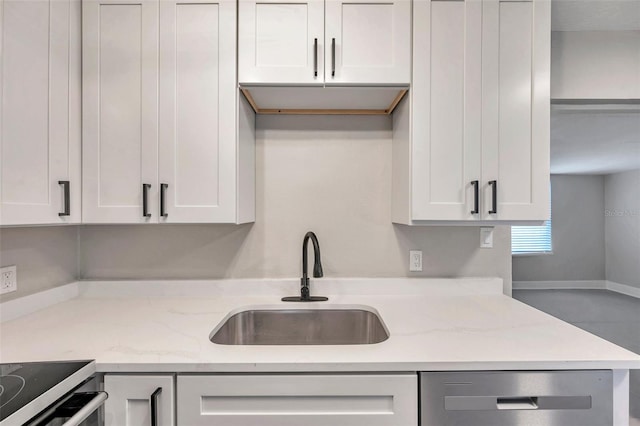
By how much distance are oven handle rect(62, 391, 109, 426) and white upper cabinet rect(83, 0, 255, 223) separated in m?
0.70

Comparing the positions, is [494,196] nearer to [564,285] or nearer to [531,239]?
[531,239]

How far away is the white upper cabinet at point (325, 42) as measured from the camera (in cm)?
142

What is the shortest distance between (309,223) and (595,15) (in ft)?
5.90

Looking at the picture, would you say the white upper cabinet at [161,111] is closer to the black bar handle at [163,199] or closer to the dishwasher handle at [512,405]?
the black bar handle at [163,199]

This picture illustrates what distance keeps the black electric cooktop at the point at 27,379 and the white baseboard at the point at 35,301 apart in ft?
1.88

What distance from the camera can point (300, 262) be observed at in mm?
1802

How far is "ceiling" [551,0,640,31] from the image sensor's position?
1.55 metres

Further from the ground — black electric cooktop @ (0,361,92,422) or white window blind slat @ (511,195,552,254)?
white window blind slat @ (511,195,552,254)

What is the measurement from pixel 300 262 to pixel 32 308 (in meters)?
1.25

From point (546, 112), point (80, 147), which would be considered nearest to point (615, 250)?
point (546, 112)

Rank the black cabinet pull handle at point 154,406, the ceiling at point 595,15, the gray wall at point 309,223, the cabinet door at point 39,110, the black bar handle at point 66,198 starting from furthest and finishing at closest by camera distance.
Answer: the gray wall at point 309,223
the ceiling at point 595,15
the black bar handle at point 66,198
the cabinet door at point 39,110
the black cabinet pull handle at point 154,406

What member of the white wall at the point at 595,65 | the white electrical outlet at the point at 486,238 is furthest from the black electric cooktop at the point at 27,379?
the white wall at the point at 595,65

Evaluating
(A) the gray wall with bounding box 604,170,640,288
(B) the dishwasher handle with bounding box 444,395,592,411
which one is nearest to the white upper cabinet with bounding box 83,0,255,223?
(B) the dishwasher handle with bounding box 444,395,592,411

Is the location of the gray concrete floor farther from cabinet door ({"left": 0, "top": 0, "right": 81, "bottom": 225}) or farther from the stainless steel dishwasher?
cabinet door ({"left": 0, "top": 0, "right": 81, "bottom": 225})
